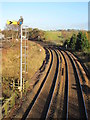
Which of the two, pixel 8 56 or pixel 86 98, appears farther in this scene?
pixel 8 56

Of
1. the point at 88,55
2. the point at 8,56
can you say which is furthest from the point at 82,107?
the point at 88,55

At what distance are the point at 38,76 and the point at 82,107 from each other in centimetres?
684

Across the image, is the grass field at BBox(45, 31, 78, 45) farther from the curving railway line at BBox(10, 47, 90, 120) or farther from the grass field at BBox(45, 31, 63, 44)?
the curving railway line at BBox(10, 47, 90, 120)

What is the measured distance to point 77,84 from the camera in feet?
44.8

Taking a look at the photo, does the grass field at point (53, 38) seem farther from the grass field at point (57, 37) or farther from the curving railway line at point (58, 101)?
the curving railway line at point (58, 101)

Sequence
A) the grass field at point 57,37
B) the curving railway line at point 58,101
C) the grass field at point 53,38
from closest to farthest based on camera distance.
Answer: the curving railway line at point 58,101 → the grass field at point 53,38 → the grass field at point 57,37

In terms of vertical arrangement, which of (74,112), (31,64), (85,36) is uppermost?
(85,36)

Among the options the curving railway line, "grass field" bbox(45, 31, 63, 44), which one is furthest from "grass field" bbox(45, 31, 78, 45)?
the curving railway line

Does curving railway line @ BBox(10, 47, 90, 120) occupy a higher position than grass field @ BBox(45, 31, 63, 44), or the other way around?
grass field @ BBox(45, 31, 63, 44)

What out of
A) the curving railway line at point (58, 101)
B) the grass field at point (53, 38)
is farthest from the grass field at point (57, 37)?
the curving railway line at point (58, 101)

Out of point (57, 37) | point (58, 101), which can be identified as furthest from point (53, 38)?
point (58, 101)

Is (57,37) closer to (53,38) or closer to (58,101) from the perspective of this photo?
(53,38)

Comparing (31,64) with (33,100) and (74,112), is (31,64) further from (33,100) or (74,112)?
(74,112)

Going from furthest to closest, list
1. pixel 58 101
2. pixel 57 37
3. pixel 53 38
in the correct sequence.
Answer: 1. pixel 57 37
2. pixel 53 38
3. pixel 58 101
